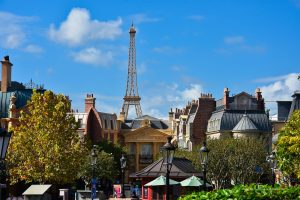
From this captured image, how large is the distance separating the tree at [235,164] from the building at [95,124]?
3795 cm

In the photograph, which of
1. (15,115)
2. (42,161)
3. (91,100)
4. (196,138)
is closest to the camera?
(42,161)

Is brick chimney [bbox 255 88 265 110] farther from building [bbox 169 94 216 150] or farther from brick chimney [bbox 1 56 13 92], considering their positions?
brick chimney [bbox 1 56 13 92]

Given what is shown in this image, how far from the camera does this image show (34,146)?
6531 centimetres

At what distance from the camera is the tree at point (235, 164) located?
82.5m

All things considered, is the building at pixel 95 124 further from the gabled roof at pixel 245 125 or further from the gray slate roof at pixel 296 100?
the gray slate roof at pixel 296 100

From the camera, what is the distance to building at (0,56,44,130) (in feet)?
300

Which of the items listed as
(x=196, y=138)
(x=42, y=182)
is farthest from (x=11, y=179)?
(x=196, y=138)

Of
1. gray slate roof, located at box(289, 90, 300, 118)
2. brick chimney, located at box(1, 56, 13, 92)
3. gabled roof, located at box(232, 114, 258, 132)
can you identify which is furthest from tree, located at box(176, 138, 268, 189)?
brick chimney, located at box(1, 56, 13, 92)

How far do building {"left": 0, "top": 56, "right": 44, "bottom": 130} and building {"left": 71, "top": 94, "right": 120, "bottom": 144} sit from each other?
2271 centimetres

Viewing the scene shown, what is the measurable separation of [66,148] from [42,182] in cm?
388

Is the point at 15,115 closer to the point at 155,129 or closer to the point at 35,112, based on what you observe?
the point at 35,112

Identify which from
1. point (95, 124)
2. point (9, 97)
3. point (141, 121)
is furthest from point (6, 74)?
point (141, 121)

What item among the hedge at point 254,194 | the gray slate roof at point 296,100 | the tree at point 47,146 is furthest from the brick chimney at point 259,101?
the hedge at point 254,194

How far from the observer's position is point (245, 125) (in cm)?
10531
